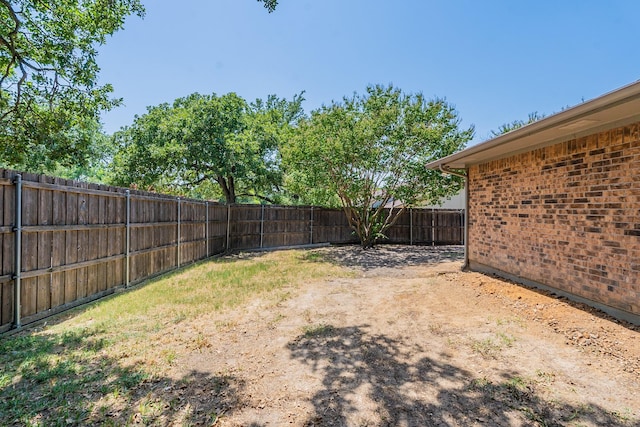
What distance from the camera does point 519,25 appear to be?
881 cm

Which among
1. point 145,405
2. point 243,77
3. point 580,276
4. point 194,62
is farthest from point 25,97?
point 580,276

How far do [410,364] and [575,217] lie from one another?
11.1 ft

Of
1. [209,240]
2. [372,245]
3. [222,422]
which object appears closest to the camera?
[222,422]

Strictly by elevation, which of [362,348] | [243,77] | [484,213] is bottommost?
[362,348]

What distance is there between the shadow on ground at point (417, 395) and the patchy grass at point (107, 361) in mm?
863

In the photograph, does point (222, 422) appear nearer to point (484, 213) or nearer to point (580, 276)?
point (580, 276)

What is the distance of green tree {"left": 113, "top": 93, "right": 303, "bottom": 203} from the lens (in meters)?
12.6

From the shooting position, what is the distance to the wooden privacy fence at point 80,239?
3.52 metres

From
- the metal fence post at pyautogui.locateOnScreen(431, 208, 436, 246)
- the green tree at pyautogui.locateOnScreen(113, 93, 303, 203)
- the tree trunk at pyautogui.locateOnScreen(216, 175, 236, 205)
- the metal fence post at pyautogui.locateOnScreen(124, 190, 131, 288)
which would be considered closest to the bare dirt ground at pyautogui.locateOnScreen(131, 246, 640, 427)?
the metal fence post at pyautogui.locateOnScreen(124, 190, 131, 288)

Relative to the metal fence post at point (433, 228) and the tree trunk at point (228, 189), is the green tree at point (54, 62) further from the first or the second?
the metal fence post at point (433, 228)

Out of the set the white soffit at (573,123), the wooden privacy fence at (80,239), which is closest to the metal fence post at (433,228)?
the white soffit at (573,123)

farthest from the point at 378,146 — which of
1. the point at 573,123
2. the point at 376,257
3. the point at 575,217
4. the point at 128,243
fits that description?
the point at 128,243

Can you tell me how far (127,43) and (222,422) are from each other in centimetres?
979

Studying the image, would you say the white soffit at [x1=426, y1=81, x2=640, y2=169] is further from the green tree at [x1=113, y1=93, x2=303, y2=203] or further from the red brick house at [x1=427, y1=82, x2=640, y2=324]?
→ the green tree at [x1=113, y1=93, x2=303, y2=203]
